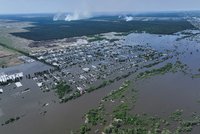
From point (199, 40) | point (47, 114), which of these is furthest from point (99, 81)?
point (199, 40)

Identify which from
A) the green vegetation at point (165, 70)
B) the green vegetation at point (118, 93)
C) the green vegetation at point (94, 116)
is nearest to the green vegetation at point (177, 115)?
the green vegetation at point (94, 116)

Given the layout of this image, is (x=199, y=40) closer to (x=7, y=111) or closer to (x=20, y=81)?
(x=20, y=81)

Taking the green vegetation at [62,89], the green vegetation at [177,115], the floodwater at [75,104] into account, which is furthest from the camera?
the green vegetation at [62,89]

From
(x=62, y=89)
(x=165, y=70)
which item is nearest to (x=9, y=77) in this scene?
(x=62, y=89)

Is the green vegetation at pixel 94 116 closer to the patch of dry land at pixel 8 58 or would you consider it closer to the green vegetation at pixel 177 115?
the green vegetation at pixel 177 115

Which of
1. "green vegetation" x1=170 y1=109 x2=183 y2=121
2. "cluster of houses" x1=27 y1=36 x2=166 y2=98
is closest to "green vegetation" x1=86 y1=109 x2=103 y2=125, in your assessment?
"green vegetation" x1=170 y1=109 x2=183 y2=121

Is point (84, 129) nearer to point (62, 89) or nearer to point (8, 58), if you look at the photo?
point (62, 89)
